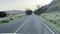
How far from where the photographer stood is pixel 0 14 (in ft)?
243

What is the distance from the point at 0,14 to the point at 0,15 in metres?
1.06

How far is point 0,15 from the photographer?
74.9 metres

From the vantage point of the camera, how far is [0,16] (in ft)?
256

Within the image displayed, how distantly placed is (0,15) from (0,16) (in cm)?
311

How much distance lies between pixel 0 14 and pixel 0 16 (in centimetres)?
415
